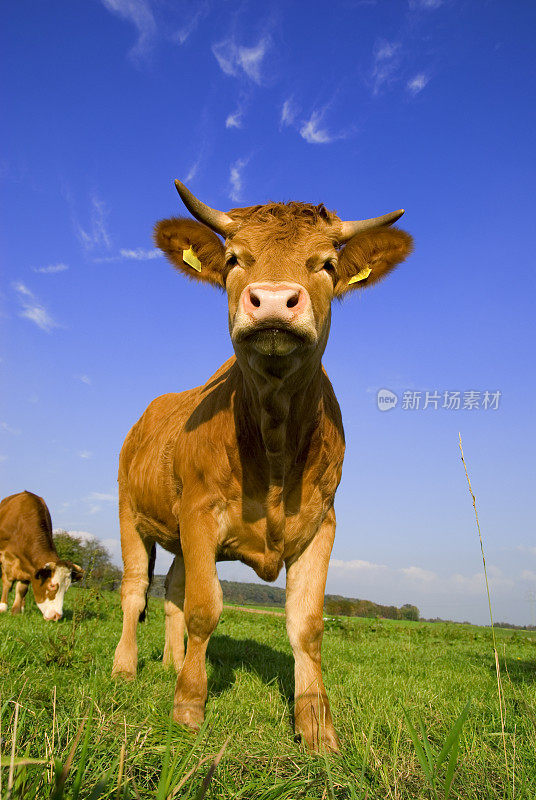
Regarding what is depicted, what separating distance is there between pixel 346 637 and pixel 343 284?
8924mm

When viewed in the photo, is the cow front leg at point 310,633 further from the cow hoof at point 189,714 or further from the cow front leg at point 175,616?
the cow front leg at point 175,616

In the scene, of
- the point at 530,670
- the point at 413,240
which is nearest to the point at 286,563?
the point at 413,240

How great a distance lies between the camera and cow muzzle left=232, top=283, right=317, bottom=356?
115 inches

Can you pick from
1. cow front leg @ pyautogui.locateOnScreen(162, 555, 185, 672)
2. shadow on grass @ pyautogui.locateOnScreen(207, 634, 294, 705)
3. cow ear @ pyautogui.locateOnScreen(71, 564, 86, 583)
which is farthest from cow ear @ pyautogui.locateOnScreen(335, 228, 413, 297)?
cow ear @ pyautogui.locateOnScreen(71, 564, 86, 583)

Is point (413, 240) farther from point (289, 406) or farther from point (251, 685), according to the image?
point (251, 685)

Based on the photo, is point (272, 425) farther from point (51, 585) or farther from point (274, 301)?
point (51, 585)

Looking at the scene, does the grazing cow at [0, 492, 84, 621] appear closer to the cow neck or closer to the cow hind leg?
the cow hind leg

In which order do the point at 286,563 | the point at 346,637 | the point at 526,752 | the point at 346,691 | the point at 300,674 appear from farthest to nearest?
the point at 346,637
the point at 346,691
the point at 286,563
the point at 300,674
the point at 526,752

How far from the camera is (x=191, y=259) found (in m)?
4.33

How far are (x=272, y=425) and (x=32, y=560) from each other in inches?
429

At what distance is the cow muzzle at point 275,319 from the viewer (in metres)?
2.93

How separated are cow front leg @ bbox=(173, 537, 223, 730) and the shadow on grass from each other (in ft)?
3.14

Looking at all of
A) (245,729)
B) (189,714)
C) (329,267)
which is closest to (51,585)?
(189,714)

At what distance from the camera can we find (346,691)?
14.4 ft
